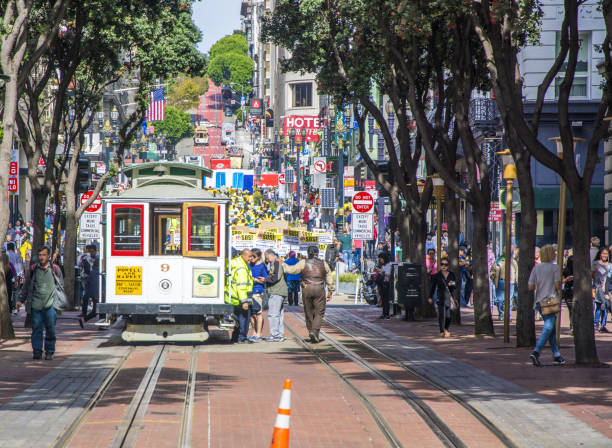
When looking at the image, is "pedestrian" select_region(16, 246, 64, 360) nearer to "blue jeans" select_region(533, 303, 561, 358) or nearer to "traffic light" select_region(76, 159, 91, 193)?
"blue jeans" select_region(533, 303, 561, 358)

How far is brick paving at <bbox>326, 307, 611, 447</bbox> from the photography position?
10.3 meters

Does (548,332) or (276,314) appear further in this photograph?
(276,314)

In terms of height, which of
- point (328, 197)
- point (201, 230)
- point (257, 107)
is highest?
point (257, 107)

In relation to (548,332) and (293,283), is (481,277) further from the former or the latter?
(293,283)

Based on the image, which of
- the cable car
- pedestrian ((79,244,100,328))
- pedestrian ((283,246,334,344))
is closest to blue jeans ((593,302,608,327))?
pedestrian ((283,246,334,344))

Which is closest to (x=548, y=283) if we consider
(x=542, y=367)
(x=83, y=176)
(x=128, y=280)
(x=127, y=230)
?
(x=542, y=367)

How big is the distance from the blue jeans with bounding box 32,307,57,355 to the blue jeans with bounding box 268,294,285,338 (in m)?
4.85

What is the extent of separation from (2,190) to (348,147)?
71.1 m

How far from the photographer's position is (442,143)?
2433 centimetres

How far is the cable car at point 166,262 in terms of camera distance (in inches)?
805

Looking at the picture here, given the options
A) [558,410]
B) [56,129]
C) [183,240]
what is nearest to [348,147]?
[56,129]

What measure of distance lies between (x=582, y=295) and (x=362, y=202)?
18.4 m

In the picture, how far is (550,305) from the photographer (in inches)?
635

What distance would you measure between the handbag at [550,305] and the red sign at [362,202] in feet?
59.5
